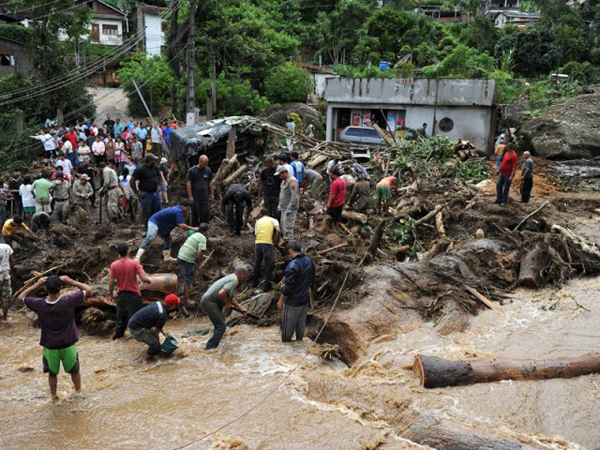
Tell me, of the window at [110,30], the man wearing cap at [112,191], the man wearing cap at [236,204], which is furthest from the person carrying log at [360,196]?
the window at [110,30]

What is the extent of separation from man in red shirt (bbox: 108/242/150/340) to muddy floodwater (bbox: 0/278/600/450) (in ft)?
2.20

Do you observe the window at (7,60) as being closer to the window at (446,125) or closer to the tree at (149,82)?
the tree at (149,82)

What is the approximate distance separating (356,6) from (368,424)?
4431 cm

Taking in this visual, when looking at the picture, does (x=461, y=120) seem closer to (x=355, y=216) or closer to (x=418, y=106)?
(x=418, y=106)

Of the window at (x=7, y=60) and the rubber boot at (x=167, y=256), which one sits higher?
the window at (x=7, y=60)

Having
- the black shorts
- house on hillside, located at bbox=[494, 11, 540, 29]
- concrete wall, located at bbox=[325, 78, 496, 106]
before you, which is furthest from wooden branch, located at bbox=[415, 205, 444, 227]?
house on hillside, located at bbox=[494, 11, 540, 29]

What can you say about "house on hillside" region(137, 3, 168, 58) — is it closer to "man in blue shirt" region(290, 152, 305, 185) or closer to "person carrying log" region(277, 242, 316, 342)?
"man in blue shirt" region(290, 152, 305, 185)

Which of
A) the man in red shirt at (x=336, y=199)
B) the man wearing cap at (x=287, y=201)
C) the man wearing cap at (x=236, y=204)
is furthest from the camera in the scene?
the man in red shirt at (x=336, y=199)

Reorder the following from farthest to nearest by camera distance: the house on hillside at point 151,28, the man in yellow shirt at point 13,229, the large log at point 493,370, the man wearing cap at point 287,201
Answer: the house on hillside at point 151,28 → the man in yellow shirt at point 13,229 → the man wearing cap at point 287,201 → the large log at point 493,370

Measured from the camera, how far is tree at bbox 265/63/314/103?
3403 cm

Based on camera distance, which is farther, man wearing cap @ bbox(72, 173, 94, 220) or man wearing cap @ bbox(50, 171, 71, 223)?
man wearing cap @ bbox(72, 173, 94, 220)

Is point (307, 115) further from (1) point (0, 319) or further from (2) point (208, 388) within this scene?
(2) point (208, 388)

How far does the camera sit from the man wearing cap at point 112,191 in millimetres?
14211

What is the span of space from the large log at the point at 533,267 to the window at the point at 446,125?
1507 cm
